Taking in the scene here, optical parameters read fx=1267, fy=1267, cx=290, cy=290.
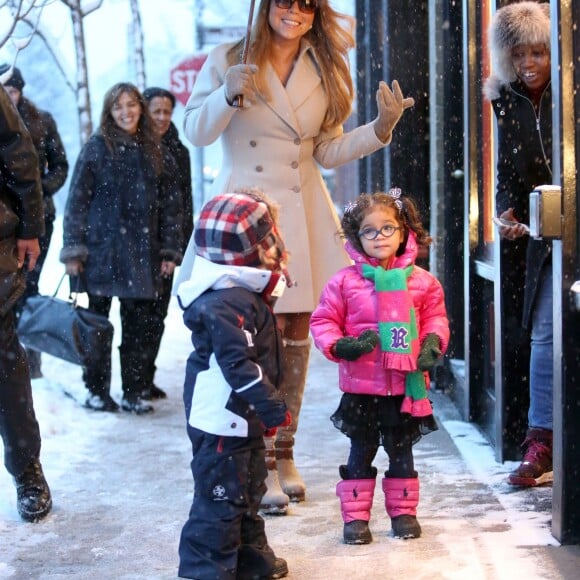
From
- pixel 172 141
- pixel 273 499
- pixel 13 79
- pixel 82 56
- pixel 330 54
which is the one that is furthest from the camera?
pixel 82 56

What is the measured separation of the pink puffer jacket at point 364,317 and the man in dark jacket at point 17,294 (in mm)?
1318

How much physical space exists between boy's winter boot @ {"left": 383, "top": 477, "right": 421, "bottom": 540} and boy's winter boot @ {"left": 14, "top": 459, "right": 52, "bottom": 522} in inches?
57.9

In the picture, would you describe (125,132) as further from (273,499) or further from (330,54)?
(273,499)

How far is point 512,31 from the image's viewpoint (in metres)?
5.36

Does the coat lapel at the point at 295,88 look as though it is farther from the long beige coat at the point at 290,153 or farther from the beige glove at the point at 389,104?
the beige glove at the point at 389,104

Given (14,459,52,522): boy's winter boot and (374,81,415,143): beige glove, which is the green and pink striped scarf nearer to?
(374,81,415,143): beige glove

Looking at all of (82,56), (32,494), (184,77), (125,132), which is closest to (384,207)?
(32,494)

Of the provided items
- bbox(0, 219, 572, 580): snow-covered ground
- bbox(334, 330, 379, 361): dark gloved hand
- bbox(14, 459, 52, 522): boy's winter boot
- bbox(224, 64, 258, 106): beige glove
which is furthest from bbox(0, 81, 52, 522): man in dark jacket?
bbox(334, 330, 379, 361): dark gloved hand

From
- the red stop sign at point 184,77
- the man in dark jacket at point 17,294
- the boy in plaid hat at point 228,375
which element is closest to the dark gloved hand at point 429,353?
the boy in plaid hat at point 228,375

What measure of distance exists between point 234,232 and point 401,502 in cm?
130

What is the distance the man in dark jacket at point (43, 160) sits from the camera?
8641 mm

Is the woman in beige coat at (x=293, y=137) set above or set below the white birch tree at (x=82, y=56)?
below

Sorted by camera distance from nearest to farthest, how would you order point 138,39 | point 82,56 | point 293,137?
point 293,137
point 82,56
point 138,39

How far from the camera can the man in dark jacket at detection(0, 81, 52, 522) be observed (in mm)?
5164
